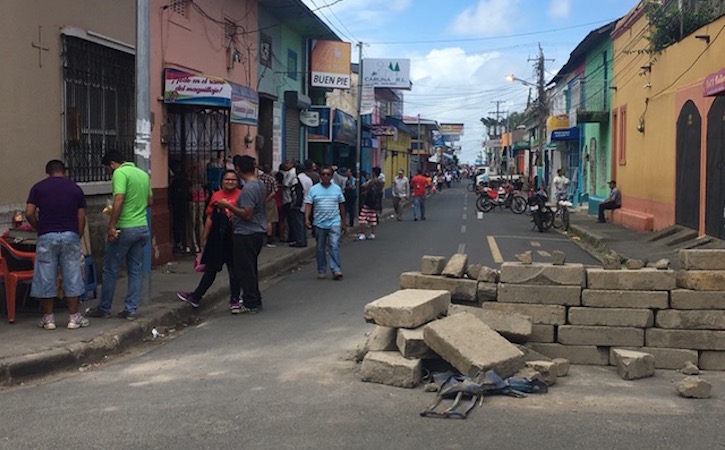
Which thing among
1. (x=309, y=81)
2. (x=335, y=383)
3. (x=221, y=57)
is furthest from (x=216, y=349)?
(x=309, y=81)

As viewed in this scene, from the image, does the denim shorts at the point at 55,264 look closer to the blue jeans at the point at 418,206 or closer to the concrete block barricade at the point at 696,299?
→ the concrete block barricade at the point at 696,299

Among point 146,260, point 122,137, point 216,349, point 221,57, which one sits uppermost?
point 221,57

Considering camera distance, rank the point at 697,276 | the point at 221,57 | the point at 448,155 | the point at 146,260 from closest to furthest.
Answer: the point at 697,276, the point at 146,260, the point at 221,57, the point at 448,155

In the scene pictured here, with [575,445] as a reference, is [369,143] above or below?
above

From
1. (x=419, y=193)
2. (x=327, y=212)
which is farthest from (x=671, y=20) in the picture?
(x=327, y=212)

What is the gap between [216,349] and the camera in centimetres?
778

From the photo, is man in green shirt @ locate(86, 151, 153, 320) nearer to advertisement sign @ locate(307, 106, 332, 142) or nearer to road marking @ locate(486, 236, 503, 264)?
road marking @ locate(486, 236, 503, 264)

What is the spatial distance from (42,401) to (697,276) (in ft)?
18.2

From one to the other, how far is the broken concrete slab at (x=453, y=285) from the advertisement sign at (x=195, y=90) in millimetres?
6605

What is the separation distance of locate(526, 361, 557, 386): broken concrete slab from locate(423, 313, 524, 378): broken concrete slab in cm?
14

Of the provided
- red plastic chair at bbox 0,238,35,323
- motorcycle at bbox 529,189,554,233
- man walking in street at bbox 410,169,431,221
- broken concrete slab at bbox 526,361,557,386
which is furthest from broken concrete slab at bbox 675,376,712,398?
man walking in street at bbox 410,169,431,221

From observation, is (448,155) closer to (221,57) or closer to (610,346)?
(221,57)

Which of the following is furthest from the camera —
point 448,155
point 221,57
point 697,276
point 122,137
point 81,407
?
point 448,155

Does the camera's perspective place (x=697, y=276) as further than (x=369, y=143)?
No
